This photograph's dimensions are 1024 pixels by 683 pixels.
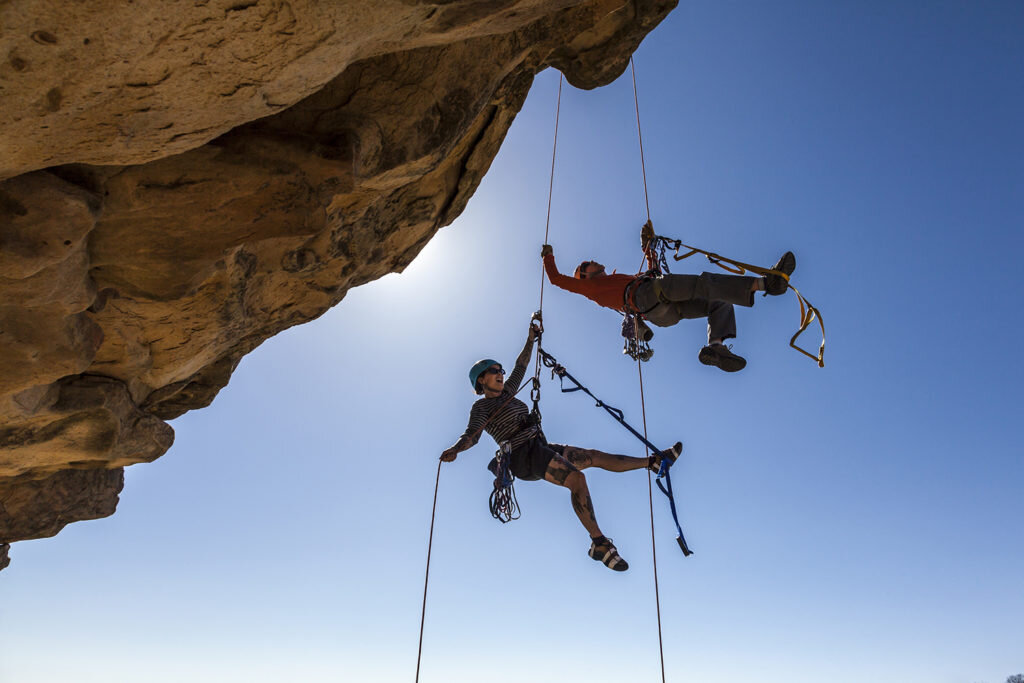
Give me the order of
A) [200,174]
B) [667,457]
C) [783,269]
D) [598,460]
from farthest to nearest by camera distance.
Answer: [598,460] → [667,457] → [783,269] → [200,174]

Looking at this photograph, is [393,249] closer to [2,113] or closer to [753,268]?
[753,268]

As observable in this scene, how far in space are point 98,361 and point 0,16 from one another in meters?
3.19

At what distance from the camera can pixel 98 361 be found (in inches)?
200

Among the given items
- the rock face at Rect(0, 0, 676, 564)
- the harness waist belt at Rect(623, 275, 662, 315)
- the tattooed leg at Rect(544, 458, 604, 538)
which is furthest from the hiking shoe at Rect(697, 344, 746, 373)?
the rock face at Rect(0, 0, 676, 564)

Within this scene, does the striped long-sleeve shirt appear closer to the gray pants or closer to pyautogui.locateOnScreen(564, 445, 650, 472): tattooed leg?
pyautogui.locateOnScreen(564, 445, 650, 472): tattooed leg

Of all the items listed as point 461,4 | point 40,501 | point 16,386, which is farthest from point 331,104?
point 40,501

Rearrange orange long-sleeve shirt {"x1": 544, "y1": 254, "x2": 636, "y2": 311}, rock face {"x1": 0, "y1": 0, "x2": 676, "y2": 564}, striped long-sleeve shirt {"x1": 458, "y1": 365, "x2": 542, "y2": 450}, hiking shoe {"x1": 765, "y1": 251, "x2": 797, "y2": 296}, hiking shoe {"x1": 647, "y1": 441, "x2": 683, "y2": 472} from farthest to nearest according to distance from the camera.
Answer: striped long-sleeve shirt {"x1": 458, "y1": 365, "x2": 542, "y2": 450}, orange long-sleeve shirt {"x1": 544, "y1": 254, "x2": 636, "y2": 311}, hiking shoe {"x1": 647, "y1": 441, "x2": 683, "y2": 472}, hiking shoe {"x1": 765, "y1": 251, "x2": 797, "y2": 296}, rock face {"x1": 0, "y1": 0, "x2": 676, "y2": 564}

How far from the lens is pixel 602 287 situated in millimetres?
6086

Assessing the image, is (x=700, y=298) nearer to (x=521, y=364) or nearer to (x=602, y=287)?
(x=602, y=287)

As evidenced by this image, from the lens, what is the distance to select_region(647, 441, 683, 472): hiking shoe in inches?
225

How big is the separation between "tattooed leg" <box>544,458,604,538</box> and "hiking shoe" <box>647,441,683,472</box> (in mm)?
585

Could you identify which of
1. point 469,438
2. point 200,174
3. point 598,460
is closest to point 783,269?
point 598,460

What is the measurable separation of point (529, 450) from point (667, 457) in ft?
3.82

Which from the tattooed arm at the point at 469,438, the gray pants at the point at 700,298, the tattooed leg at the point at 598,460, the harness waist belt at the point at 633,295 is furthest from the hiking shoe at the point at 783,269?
the tattooed arm at the point at 469,438
